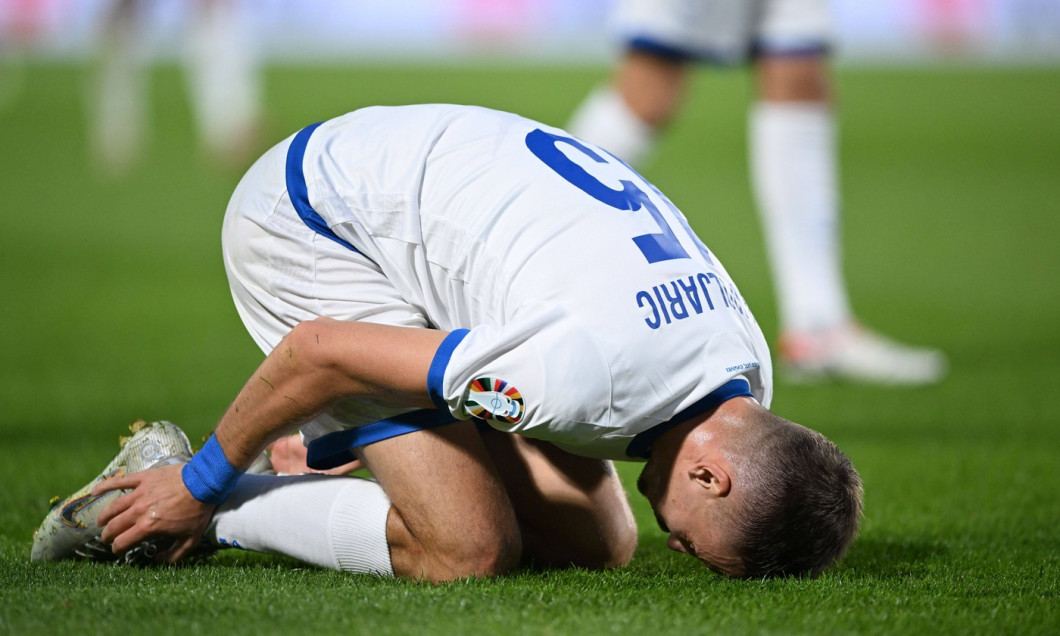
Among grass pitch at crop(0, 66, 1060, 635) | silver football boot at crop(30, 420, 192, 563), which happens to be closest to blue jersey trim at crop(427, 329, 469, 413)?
grass pitch at crop(0, 66, 1060, 635)

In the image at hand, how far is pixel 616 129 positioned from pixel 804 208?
2.49 feet

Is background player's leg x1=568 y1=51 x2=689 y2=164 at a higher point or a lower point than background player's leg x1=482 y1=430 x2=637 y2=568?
higher

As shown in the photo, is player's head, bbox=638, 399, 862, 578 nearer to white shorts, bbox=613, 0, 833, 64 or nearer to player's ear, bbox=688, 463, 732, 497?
player's ear, bbox=688, 463, 732, 497

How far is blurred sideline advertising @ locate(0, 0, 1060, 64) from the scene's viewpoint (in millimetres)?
18656

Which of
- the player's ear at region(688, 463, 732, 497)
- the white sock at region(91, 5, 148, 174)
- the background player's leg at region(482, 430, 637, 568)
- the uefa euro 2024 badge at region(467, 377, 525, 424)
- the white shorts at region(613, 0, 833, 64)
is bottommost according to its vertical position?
the white sock at region(91, 5, 148, 174)

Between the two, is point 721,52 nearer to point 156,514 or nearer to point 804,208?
point 804,208

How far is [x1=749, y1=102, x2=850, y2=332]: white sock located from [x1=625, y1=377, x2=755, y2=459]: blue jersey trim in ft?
8.07

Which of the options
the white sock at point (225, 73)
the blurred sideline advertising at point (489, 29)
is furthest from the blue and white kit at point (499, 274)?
the blurred sideline advertising at point (489, 29)

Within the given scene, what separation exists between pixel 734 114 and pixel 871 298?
36.8 feet

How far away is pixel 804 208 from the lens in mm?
4656

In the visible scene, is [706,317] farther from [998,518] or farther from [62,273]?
[62,273]

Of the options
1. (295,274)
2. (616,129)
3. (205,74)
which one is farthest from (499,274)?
(205,74)

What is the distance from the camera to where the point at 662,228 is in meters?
2.30

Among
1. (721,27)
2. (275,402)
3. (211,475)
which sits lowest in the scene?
(211,475)
